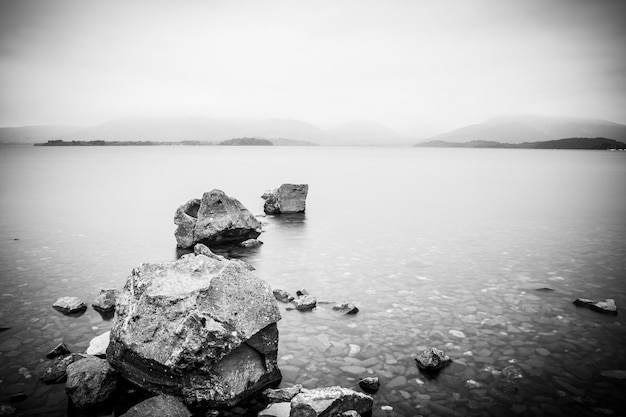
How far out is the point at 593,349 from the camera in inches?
346

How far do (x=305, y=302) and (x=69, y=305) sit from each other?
21.7ft

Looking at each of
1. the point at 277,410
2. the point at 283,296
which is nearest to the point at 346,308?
the point at 283,296

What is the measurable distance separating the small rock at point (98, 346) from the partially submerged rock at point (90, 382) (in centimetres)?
68

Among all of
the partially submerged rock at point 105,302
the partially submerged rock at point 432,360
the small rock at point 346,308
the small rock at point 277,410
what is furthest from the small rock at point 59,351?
the partially submerged rock at point 432,360

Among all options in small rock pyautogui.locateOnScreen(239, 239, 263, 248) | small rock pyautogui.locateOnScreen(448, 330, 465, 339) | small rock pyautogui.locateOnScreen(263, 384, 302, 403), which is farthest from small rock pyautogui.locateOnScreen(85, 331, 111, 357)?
small rock pyautogui.locateOnScreen(239, 239, 263, 248)

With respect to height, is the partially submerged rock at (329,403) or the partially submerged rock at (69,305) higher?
the partially submerged rock at (329,403)

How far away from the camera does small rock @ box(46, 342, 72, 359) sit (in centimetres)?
831

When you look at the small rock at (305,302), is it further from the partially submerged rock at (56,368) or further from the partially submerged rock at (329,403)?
the partially submerged rock at (56,368)

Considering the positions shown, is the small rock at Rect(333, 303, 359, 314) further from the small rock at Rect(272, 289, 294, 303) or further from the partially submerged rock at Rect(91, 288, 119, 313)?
the partially submerged rock at Rect(91, 288, 119, 313)

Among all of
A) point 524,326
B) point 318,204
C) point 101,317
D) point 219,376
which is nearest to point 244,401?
point 219,376

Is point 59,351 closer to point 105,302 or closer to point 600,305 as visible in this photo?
point 105,302

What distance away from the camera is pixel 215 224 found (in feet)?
59.0

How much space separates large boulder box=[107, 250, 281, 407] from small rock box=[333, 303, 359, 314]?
3490 mm

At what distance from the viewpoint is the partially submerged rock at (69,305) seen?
415 inches
